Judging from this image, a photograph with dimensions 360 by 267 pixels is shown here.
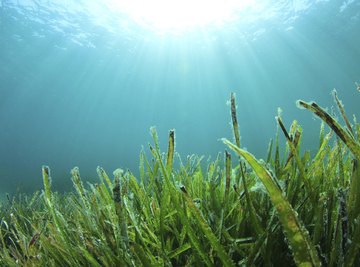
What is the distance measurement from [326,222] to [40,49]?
51228mm

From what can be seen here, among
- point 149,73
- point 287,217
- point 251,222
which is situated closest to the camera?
point 287,217

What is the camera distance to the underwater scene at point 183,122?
810 mm

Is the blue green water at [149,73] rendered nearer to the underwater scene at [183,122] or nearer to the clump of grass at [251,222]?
the underwater scene at [183,122]

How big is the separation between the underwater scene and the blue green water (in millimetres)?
349

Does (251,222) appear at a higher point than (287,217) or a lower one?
lower

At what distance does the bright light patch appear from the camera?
3406 centimetres

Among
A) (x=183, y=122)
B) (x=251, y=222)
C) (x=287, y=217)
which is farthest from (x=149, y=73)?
(x=287, y=217)

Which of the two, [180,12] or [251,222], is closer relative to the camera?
[251,222]

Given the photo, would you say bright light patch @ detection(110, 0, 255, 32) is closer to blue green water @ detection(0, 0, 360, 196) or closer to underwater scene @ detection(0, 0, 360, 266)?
underwater scene @ detection(0, 0, 360, 266)

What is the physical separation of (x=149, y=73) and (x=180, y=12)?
27.8 meters

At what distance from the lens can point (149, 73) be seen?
6366 cm

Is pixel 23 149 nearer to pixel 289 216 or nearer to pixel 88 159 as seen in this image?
pixel 88 159

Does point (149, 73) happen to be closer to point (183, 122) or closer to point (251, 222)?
point (183, 122)

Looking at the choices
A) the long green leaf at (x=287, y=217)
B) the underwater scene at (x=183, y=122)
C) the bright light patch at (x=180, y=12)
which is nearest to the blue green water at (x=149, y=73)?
the underwater scene at (x=183, y=122)
